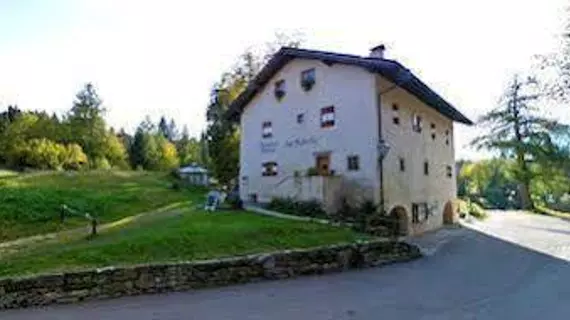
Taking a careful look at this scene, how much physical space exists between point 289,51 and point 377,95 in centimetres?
520

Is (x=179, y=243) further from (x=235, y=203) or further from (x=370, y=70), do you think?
(x=370, y=70)

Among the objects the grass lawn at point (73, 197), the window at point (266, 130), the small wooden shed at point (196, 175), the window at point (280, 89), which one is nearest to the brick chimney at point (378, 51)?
the window at point (280, 89)

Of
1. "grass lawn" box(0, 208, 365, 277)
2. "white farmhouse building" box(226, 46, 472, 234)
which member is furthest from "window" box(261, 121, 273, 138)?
"grass lawn" box(0, 208, 365, 277)

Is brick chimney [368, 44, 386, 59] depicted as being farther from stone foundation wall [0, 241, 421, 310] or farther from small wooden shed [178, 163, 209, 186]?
small wooden shed [178, 163, 209, 186]

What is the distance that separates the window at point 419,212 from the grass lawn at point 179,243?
7.82m

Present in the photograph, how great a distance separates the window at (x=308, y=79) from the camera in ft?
89.1

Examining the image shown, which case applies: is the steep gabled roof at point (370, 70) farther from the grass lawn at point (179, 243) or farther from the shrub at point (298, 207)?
the grass lawn at point (179, 243)

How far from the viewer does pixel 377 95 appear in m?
24.6

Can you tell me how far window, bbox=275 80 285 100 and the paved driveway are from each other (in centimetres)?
1229

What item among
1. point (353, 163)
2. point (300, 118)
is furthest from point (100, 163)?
point (353, 163)

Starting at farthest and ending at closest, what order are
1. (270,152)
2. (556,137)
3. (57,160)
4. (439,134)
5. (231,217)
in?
(57,160) < (556,137) < (439,134) < (270,152) < (231,217)

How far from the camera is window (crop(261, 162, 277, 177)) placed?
94.5 ft

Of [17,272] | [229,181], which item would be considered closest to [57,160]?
[229,181]

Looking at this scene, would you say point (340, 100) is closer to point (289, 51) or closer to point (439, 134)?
point (289, 51)
